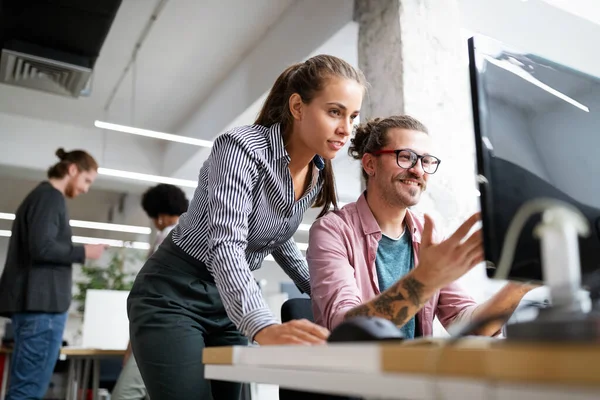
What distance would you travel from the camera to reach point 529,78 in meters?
0.77

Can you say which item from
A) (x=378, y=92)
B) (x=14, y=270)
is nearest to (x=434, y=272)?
(x=378, y=92)

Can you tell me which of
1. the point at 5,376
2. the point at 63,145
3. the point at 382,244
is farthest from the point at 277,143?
the point at 63,145

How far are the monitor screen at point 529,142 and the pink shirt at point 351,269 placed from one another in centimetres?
38

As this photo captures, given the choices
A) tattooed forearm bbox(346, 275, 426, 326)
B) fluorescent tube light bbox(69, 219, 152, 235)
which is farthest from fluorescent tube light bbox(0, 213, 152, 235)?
tattooed forearm bbox(346, 275, 426, 326)

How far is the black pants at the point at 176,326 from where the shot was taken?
1156 millimetres

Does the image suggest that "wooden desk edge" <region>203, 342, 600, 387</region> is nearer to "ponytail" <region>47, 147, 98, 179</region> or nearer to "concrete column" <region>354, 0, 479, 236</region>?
"concrete column" <region>354, 0, 479, 236</region>

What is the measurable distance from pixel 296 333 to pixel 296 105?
0.65 metres

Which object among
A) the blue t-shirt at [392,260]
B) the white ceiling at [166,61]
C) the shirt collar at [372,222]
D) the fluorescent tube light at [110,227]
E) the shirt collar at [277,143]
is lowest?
the blue t-shirt at [392,260]

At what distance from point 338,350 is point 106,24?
3.69 metres

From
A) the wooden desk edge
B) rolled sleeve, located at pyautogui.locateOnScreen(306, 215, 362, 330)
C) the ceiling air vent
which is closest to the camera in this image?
the wooden desk edge

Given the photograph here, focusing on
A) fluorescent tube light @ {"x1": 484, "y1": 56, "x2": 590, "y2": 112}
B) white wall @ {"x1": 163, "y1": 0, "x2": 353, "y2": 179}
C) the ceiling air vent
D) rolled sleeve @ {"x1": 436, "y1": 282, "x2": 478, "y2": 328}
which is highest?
white wall @ {"x1": 163, "y1": 0, "x2": 353, "y2": 179}

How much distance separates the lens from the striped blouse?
38.3 inches

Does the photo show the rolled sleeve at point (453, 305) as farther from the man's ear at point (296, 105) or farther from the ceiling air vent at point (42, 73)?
the ceiling air vent at point (42, 73)

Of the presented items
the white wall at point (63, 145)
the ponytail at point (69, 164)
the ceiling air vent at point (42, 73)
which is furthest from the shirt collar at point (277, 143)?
the white wall at point (63, 145)
